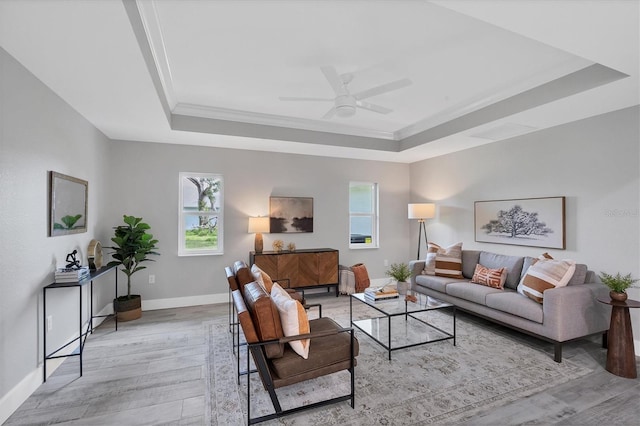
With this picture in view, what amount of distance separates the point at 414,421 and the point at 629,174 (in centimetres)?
338

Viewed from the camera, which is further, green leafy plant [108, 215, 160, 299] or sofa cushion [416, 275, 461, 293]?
sofa cushion [416, 275, 461, 293]

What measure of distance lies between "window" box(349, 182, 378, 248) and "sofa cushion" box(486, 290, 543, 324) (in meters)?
2.78

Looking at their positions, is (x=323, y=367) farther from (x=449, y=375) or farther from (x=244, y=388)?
(x=449, y=375)

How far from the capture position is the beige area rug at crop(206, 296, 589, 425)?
2139 mm

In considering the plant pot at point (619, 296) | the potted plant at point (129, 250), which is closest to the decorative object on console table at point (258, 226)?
the potted plant at point (129, 250)

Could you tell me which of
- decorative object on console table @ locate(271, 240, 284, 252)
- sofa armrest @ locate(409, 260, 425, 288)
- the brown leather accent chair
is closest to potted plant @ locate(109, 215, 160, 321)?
decorative object on console table @ locate(271, 240, 284, 252)

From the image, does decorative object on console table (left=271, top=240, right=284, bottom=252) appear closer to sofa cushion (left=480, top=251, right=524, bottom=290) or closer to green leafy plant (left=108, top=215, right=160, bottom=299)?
green leafy plant (left=108, top=215, right=160, bottom=299)

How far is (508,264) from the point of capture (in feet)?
13.3

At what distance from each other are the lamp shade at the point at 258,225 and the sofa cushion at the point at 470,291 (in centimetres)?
285

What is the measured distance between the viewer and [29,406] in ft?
7.35

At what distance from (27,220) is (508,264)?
5153mm

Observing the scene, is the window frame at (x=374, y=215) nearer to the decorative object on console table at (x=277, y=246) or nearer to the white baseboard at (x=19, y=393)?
the decorative object on console table at (x=277, y=246)

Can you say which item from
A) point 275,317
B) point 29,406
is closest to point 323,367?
point 275,317

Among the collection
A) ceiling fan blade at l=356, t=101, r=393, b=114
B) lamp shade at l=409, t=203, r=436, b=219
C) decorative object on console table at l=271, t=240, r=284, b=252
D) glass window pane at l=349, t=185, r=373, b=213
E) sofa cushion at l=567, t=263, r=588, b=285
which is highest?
ceiling fan blade at l=356, t=101, r=393, b=114
